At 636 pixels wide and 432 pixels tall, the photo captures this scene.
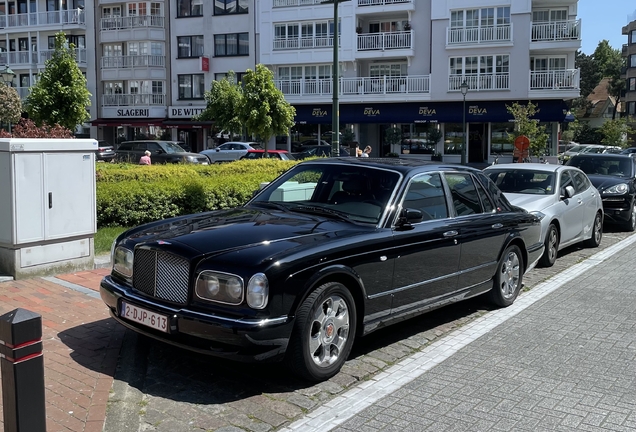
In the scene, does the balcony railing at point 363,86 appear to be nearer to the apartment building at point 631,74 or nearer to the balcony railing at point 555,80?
the balcony railing at point 555,80

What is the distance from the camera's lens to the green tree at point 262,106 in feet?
102

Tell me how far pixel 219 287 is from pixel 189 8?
150 ft

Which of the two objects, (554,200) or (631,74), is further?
(631,74)

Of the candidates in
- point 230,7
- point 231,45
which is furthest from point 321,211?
point 230,7

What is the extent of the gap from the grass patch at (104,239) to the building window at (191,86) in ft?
124

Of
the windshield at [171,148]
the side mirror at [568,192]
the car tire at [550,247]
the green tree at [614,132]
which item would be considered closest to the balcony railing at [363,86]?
the windshield at [171,148]

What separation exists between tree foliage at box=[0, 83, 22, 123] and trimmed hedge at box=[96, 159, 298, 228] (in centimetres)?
3094

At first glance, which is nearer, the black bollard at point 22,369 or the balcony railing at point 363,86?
the black bollard at point 22,369

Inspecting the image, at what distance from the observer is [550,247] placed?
33.2 feet

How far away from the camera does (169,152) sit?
31.1m

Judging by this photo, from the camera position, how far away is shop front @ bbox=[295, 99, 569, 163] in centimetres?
3925

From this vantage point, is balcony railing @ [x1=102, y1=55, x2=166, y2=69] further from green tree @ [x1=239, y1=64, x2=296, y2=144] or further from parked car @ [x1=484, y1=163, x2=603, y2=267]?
parked car @ [x1=484, y1=163, x2=603, y2=267]

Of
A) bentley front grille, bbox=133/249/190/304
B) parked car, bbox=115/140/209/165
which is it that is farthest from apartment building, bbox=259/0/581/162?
bentley front grille, bbox=133/249/190/304

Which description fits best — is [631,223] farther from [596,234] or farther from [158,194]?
[158,194]
